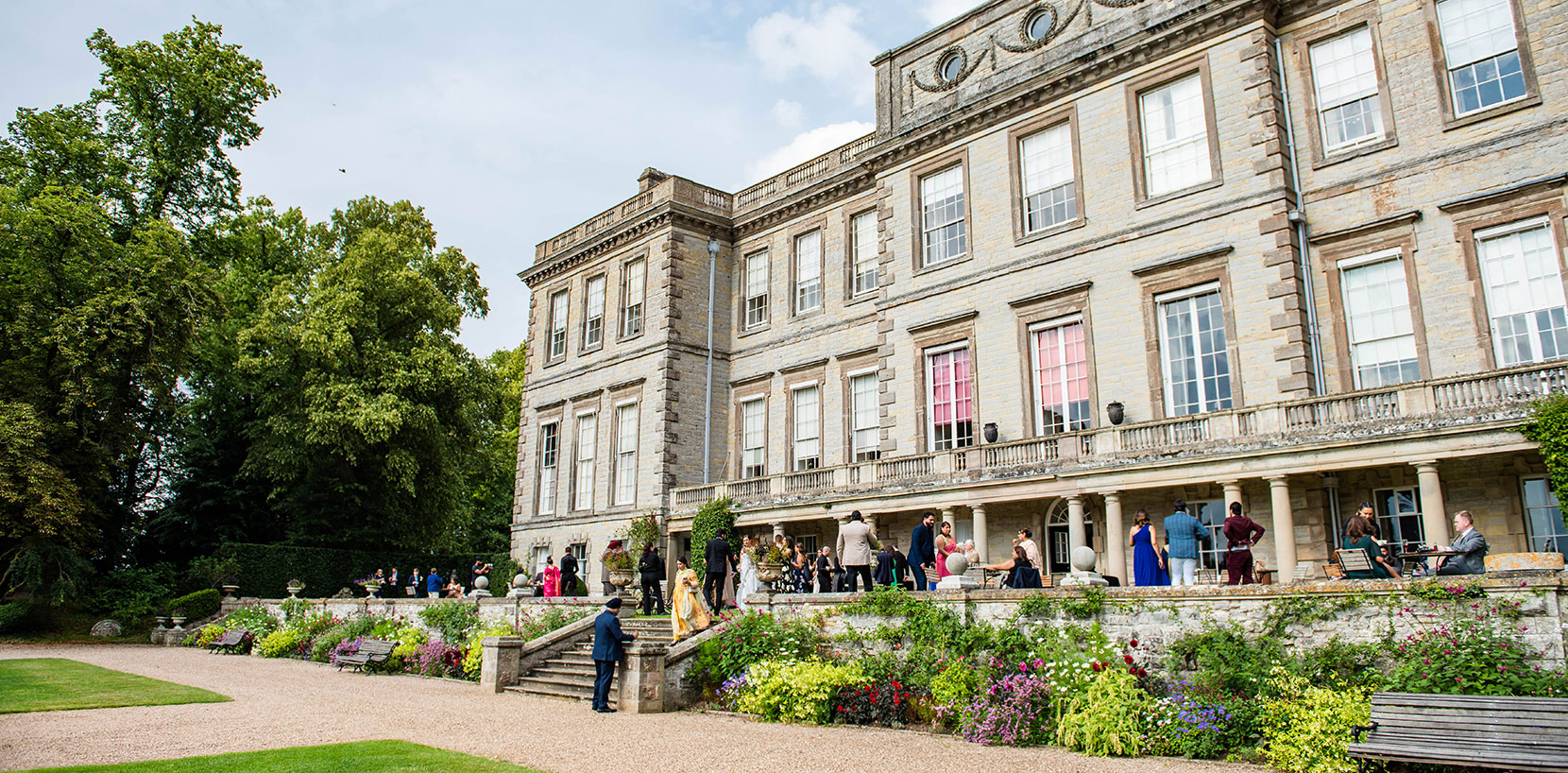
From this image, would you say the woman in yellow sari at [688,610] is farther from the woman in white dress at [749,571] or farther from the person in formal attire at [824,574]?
the person in formal attire at [824,574]

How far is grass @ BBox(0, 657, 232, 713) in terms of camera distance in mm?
13469

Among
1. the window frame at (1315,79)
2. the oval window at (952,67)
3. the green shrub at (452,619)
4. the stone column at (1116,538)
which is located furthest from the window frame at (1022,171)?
the green shrub at (452,619)

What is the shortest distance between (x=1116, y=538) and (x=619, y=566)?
32.5 feet

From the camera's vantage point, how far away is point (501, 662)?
16406 millimetres

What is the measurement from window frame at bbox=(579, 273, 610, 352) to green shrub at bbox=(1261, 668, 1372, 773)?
24.7 m

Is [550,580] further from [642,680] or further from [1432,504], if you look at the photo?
[1432,504]

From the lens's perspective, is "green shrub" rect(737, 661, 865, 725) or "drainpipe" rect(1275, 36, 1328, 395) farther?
"drainpipe" rect(1275, 36, 1328, 395)

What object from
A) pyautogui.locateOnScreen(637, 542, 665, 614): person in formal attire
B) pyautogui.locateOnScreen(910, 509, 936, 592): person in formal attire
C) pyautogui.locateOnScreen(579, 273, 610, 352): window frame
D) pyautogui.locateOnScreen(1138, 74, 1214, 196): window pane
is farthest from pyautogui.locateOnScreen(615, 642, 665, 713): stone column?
pyautogui.locateOnScreen(579, 273, 610, 352): window frame

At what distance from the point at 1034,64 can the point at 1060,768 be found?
16.6 meters

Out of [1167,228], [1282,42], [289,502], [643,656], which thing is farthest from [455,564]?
[1282,42]

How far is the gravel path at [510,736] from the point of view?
959 centimetres

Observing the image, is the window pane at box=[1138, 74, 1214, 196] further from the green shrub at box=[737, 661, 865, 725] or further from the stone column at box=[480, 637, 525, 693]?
the stone column at box=[480, 637, 525, 693]

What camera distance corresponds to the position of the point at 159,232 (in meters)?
29.7

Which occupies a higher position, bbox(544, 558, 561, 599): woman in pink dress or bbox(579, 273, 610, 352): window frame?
bbox(579, 273, 610, 352): window frame
